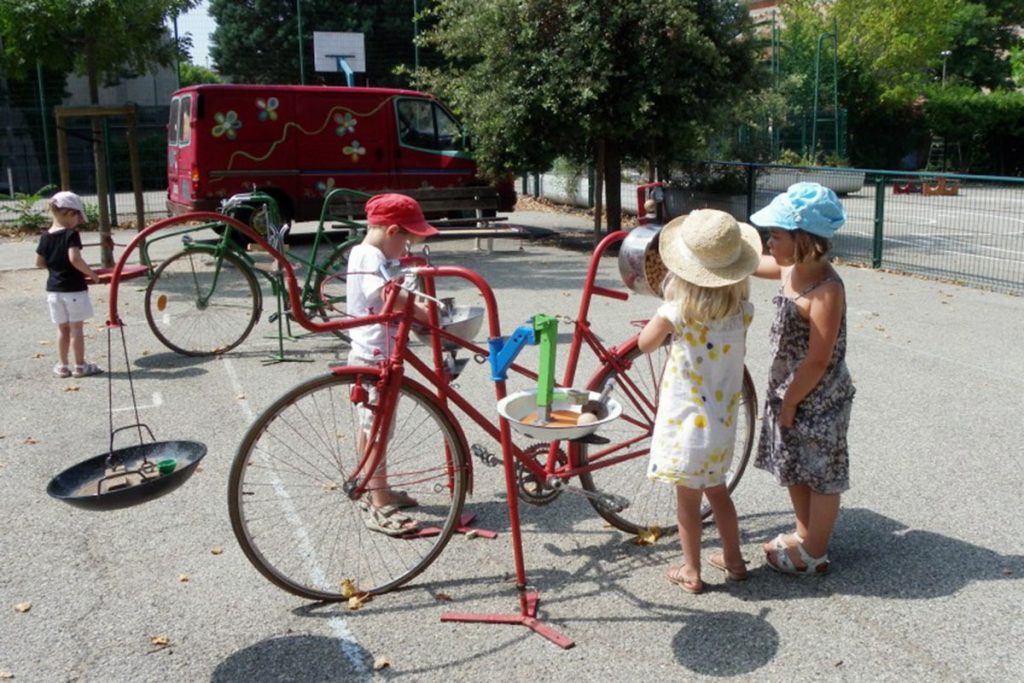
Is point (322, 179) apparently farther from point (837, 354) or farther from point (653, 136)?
point (837, 354)

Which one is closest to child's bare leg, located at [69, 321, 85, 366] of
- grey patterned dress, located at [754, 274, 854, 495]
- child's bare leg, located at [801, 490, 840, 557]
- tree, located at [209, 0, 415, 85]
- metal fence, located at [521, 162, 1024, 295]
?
grey patterned dress, located at [754, 274, 854, 495]

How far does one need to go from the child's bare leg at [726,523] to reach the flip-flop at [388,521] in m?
1.28

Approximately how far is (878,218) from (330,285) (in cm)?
705

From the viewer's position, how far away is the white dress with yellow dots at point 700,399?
11.6 feet

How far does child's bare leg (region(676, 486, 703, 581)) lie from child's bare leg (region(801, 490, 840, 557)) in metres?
0.46

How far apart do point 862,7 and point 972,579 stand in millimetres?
36108

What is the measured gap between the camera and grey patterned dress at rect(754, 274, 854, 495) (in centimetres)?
373

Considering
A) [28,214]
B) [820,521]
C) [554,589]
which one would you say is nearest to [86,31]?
[28,214]

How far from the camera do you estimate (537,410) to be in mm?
3715

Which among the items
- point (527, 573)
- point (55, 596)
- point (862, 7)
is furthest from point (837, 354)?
point (862, 7)

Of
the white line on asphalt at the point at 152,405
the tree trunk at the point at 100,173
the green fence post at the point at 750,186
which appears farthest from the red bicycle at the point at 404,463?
the green fence post at the point at 750,186

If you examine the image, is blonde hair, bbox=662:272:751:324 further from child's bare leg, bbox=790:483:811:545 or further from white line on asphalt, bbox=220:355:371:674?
white line on asphalt, bbox=220:355:371:674

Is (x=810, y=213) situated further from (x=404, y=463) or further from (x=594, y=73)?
(x=594, y=73)

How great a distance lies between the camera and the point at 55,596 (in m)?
3.87
